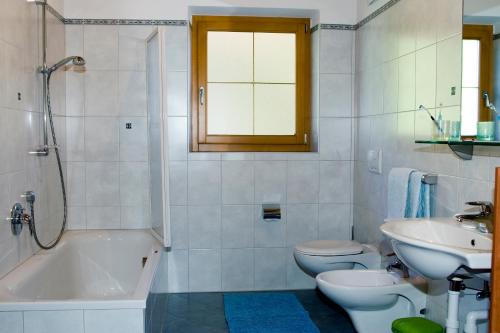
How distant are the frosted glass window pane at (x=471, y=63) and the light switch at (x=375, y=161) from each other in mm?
1104

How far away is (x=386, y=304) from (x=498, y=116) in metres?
1.21

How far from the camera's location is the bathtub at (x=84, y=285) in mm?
2289

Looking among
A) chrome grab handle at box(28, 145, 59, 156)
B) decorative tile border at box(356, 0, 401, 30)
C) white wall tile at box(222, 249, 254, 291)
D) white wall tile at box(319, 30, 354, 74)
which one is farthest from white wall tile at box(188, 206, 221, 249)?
decorative tile border at box(356, 0, 401, 30)

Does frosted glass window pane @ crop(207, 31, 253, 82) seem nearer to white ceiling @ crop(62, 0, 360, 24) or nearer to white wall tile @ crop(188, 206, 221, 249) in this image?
white ceiling @ crop(62, 0, 360, 24)

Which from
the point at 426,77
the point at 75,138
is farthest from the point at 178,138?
the point at 426,77

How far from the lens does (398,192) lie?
2773mm

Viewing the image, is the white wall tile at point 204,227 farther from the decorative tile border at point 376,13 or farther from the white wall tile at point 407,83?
the decorative tile border at point 376,13

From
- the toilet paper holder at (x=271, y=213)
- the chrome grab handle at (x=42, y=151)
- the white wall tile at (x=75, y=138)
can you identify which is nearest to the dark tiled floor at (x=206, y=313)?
the toilet paper holder at (x=271, y=213)

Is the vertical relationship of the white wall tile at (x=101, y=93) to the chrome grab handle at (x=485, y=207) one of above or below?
above

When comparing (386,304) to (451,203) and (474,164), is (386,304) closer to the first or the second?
(451,203)

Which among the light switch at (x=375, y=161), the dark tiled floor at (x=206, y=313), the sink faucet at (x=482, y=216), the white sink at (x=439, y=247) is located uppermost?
the light switch at (x=375, y=161)

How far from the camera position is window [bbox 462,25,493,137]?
2.12 meters

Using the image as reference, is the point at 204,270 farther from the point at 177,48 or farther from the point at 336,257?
the point at 177,48

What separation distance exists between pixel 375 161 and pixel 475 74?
1.27 meters
